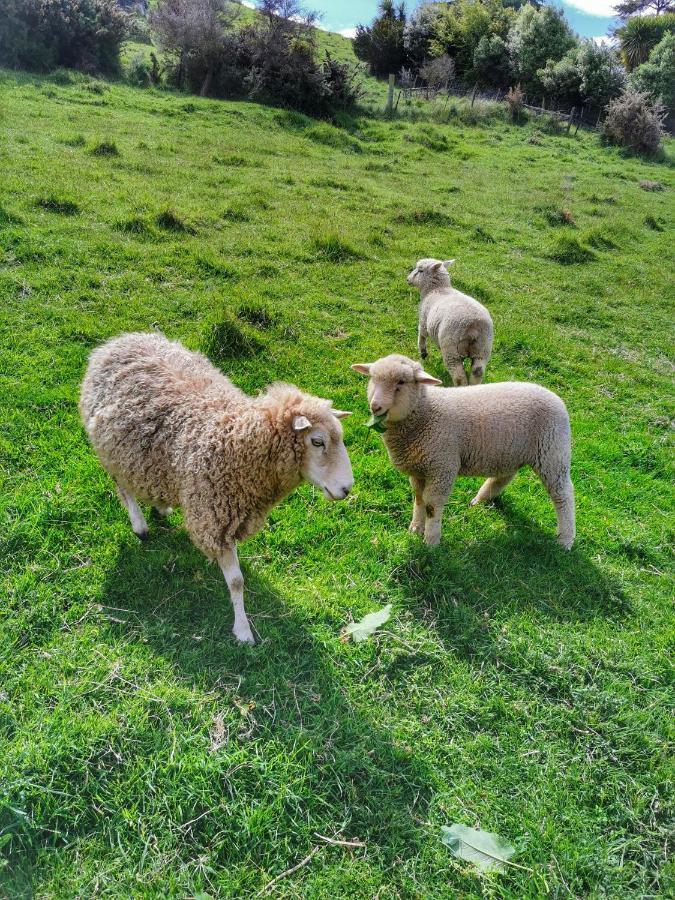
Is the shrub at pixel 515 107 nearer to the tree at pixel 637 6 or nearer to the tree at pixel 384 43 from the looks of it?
the tree at pixel 384 43

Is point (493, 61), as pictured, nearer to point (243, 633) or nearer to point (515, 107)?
point (515, 107)

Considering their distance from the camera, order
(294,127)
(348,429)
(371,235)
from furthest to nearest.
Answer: (294,127) < (371,235) < (348,429)

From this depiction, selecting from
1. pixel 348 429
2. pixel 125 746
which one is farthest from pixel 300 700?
pixel 348 429

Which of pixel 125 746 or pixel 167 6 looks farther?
pixel 167 6

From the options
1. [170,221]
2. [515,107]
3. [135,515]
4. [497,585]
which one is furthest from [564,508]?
[515,107]

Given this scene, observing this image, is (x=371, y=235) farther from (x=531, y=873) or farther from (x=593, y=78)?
(x=593, y=78)

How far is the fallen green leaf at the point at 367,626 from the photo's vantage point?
330 cm

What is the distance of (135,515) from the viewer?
154 inches

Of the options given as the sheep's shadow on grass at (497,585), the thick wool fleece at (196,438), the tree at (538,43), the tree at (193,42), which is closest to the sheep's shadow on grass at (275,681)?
the thick wool fleece at (196,438)

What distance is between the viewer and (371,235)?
10422 millimetres

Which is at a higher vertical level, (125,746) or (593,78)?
(593,78)

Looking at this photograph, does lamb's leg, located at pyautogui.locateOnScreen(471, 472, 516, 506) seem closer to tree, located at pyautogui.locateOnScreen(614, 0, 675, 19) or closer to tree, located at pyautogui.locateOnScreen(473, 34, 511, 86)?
tree, located at pyautogui.locateOnScreen(473, 34, 511, 86)

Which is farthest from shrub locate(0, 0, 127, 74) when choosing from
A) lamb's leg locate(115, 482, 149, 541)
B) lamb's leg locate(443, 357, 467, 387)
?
lamb's leg locate(115, 482, 149, 541)

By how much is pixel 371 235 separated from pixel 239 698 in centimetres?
949
